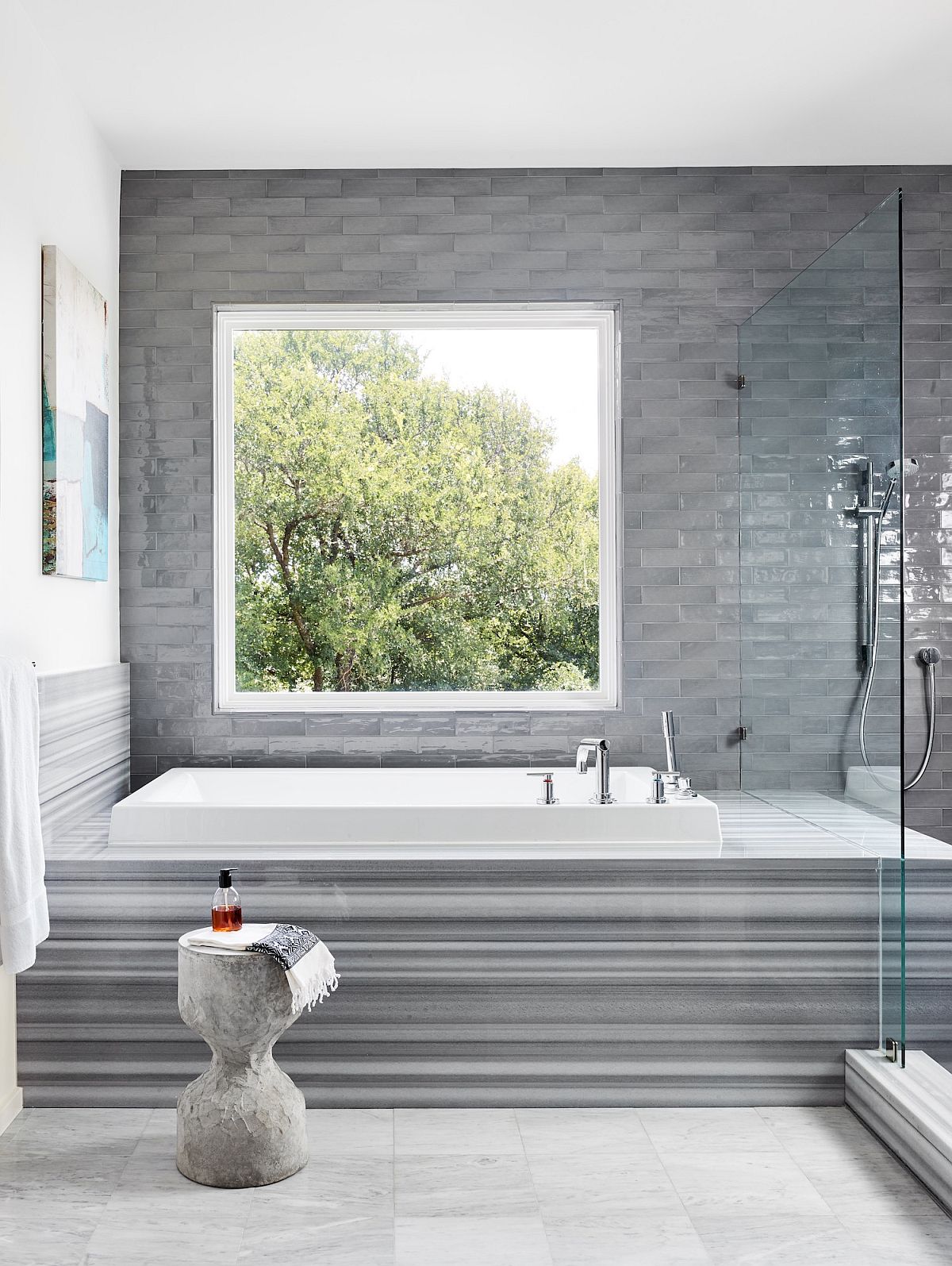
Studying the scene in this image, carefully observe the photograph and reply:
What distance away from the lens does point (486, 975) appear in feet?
8.62

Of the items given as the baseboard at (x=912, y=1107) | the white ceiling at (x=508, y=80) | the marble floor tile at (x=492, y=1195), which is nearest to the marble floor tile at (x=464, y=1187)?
the marble floor tile at (x=492, y=1195)

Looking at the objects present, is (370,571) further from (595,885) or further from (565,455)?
(595,885)

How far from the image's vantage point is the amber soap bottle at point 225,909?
7.77ft

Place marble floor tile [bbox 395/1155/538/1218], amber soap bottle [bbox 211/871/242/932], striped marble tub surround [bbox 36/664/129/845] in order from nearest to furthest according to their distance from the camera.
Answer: marble floor tile [bbox 395/1155/538/1218] → amber soap bottle [bbox 211/871/242/932] → striped marble tub surround [bbox 36/664/129/845]

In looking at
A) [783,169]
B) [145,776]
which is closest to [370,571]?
[145,776]

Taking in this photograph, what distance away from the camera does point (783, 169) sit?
359 cm

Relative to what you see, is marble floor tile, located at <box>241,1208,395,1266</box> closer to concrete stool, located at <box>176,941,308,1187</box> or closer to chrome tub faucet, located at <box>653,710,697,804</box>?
concrete stool, located at <box>176,941,308,1187</box>

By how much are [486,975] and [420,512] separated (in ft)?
5.69

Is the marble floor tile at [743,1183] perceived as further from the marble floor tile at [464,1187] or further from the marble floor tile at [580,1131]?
the marble floor tile at [464,1187]

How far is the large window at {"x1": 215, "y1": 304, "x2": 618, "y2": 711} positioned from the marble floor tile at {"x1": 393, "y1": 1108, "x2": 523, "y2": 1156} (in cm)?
148

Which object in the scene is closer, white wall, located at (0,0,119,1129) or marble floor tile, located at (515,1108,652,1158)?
marble floor tile, located at (515,1108,652,1158)

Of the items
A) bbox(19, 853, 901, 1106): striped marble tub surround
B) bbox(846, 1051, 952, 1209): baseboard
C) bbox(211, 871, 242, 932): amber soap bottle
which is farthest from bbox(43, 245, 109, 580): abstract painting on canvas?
bbox(846, 1051, 952, 1209): baseboard

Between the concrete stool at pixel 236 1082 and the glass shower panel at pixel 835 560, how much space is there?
148cm

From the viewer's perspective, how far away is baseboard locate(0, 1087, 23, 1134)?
2.53 m
